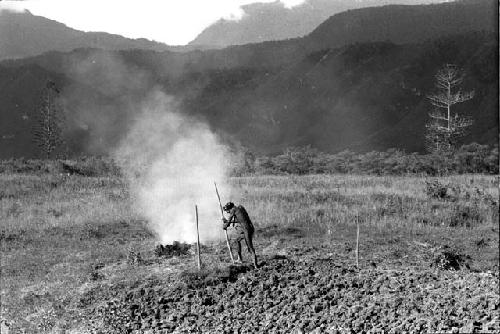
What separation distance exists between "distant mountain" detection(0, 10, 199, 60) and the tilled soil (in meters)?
149

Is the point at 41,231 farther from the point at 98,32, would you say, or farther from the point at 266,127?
the point at 98,32

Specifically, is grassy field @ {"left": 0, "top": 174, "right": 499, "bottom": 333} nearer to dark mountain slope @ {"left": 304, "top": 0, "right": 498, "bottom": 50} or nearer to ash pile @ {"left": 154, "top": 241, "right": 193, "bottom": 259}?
ash pile @ {"left": 154, "top": 241, "right": 193, "bottom": 259}

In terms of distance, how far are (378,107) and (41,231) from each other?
2559 inches

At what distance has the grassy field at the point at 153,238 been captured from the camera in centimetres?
1098

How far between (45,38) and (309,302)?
171m

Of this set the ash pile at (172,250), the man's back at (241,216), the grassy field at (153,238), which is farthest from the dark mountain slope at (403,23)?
the man's back at (241,216)

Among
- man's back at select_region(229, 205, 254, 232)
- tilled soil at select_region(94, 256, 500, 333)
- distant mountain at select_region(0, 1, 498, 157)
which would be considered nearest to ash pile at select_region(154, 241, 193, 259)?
tilled soil at select_region(94, 256, 500, 333)

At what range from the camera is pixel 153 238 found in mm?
16266

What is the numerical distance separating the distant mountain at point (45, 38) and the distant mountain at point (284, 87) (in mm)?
33754

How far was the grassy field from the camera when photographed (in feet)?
36.0

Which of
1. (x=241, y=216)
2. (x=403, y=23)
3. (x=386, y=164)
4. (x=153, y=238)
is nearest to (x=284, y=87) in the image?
(x=403, y=23)

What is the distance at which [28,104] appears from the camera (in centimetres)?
9762

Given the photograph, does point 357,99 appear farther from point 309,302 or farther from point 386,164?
point 309,302

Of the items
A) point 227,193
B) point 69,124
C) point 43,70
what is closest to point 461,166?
point 227,193
